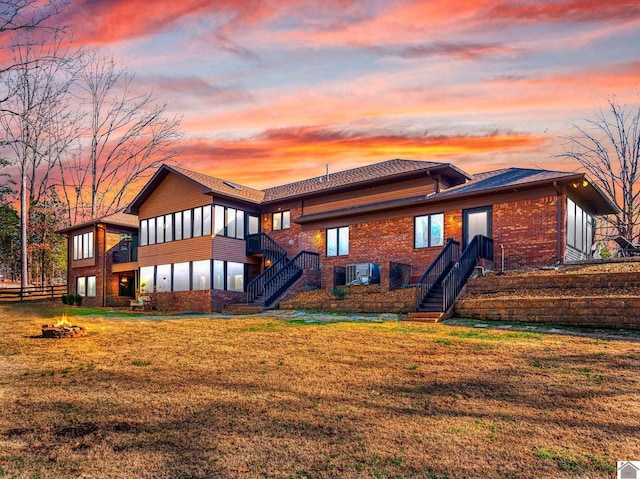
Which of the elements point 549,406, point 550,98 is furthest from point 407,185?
point 549,406

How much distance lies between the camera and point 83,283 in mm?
31625

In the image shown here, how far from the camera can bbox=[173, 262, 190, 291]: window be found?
25.3 m

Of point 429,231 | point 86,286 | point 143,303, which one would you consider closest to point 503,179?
point 429,231

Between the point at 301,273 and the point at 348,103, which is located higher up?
the point at 348,103

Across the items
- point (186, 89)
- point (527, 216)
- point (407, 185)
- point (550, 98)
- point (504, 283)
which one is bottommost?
point (504, 283)

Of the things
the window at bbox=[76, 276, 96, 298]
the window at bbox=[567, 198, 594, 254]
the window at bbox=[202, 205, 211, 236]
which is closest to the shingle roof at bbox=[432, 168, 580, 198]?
the window at bbox=[567, 198, 594, 254]

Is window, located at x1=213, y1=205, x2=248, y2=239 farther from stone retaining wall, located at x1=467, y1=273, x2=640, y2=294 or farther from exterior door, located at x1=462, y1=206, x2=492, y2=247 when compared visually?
stone retaining wall, located at x1=467, y1=273, x2=640, y2=294

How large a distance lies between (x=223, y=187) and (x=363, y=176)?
7543 millimetres

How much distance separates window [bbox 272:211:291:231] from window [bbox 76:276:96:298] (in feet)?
42.2

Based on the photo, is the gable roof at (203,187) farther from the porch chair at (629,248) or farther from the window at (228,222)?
the porch chair at (629,248)

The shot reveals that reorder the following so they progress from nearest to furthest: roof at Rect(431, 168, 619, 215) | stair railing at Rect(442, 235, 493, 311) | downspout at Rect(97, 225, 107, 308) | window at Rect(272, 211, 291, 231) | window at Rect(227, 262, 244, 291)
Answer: stair railing at Rect(442, 235, 493, 311) → roof at Rect(431, 168, 619, 215) → window at Rect(227, 262, 244, 291) → window at Rect(272, 211, 291, 231) → downspout at Rect(97, 225, 107, 308)

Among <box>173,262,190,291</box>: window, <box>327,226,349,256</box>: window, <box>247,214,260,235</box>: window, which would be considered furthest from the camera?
<box>247,214,260,235</box>: window

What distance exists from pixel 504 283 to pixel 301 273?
9795mm

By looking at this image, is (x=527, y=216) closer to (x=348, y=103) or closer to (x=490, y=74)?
(x=490, y=74)
